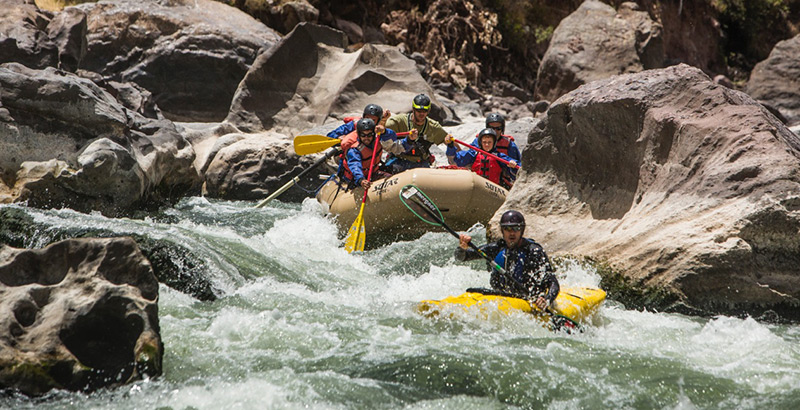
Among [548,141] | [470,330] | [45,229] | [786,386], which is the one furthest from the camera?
[548,141]

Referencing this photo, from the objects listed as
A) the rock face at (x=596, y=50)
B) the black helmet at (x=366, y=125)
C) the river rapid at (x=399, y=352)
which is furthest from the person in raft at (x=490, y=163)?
the rock face at (x=596, y=50)

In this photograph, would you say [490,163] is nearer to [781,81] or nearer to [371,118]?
[371,118]

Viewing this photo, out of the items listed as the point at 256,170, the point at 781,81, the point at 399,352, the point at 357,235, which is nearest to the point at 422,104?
the point at 357,235

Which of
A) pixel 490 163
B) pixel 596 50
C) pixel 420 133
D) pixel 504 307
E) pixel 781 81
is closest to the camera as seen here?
pixel 504 307

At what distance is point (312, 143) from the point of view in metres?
8.80

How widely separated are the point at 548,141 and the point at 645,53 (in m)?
10.1

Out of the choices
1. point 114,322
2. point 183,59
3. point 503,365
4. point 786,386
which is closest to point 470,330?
point 503,365

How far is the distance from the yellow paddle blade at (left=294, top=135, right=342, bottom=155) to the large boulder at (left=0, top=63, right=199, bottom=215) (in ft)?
5.88

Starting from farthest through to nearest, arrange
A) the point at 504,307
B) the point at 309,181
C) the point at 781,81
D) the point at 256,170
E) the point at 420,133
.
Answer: the point at 781,81 < the point at 309,181 < the point at 256,170 < the point at 420,133 < the point at 504,307

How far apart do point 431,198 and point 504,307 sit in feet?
9.60

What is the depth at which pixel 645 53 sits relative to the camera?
51.1 feet

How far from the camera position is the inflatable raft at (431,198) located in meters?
7.38

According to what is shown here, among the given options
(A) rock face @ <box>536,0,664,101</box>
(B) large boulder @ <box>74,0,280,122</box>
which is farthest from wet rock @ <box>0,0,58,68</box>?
(A) rock face @ <box>536,0,664,101</box>

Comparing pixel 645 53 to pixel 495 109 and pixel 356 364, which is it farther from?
pixel 356 364
